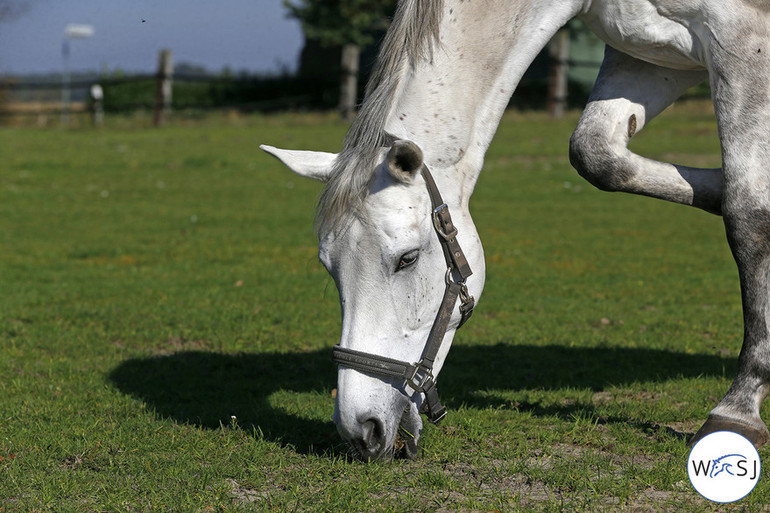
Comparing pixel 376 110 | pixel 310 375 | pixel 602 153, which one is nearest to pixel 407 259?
pixel 376 110

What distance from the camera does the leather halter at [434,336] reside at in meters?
3.43

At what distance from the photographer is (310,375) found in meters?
5.37

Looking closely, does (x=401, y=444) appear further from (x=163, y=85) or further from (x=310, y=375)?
(x=163, y=85)

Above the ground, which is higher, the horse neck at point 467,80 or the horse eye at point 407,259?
the horse neck at point 467,80

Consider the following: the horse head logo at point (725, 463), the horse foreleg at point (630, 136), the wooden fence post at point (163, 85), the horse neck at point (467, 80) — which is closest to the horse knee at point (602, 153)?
the horse foreleg at point (630, 136)

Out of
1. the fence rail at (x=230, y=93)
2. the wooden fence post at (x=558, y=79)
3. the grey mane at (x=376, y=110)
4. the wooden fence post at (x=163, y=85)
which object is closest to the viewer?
the grey mane at (x=376, y=110)

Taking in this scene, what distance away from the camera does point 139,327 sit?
6539 millimetres

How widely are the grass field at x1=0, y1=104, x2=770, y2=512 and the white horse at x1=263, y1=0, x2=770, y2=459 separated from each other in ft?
1.37

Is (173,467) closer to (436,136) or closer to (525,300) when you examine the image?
(436,136)

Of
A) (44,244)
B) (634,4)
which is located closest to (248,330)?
(634,4)

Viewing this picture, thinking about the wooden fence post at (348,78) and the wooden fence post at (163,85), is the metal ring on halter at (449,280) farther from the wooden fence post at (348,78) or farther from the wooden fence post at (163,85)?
the wooden fence post at (163,85)

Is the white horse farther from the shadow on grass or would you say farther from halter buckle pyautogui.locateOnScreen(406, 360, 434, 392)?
the shadow on grass

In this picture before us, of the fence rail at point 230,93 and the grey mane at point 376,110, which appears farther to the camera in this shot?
the fence rail at point 230,93

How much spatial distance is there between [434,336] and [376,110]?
960 mm
